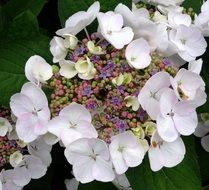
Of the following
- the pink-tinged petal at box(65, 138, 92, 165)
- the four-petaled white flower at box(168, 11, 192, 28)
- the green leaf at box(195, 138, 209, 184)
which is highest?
the four-petaled white flower at box(168, 11, 192, 28)

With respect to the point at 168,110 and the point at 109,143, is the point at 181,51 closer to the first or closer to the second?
the point at 168,110

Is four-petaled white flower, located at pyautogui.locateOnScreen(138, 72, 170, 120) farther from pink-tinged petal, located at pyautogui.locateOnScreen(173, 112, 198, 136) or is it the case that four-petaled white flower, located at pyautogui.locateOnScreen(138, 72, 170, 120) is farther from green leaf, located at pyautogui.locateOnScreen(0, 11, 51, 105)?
green leaf, located at pyautogui.locateOnScreen(0, 11, 51, 105)

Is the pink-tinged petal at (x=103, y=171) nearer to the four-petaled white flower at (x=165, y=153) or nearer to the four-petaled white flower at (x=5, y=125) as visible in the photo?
the four-petaled white flower at (x=165, y=153)

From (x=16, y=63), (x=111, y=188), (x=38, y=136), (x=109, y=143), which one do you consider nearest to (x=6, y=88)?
(x=16, y=63)

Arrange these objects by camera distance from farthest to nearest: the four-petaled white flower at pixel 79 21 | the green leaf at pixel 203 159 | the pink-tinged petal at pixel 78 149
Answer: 1. the green leaf at pixel 203 159
2. the four-petaled white flower at pixel 79 21
3. the pink-tinged petal at pixel 78 149

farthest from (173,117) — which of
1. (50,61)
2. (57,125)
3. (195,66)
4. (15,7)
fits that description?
(15,7)

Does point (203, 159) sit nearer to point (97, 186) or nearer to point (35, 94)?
point (97, 186)

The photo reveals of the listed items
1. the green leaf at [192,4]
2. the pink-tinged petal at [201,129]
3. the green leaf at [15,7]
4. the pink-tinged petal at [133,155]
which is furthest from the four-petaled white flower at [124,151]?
the green leaf at [15,7]

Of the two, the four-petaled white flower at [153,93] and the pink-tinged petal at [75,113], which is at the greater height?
the four-petaled white flower at [153,93]

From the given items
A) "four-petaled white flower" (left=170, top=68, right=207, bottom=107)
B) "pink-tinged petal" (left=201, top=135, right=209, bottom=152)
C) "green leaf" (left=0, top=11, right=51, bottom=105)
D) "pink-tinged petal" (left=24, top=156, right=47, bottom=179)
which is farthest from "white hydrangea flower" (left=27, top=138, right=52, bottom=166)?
"pink-tinged petal" (left=201, top=135, right=209, bottom=152)
